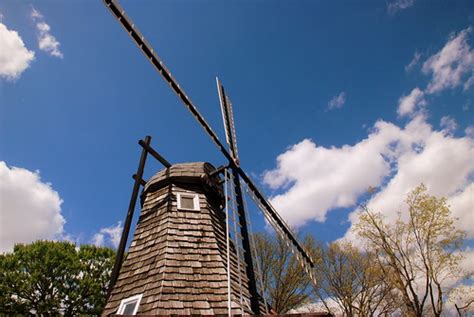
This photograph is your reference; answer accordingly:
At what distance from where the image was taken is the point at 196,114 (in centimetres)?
865

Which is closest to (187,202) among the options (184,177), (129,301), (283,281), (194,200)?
(194,200)

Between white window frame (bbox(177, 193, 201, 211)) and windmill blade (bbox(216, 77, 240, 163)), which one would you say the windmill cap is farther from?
windmill blade (bbox(216, 77, 240, 163))

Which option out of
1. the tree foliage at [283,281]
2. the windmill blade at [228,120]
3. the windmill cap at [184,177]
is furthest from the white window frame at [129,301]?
the tree foliage at [283,281]

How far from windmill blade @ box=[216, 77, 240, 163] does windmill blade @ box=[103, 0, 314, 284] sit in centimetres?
60

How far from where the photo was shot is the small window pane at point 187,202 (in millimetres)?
8398

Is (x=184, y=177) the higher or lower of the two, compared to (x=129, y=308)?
higher

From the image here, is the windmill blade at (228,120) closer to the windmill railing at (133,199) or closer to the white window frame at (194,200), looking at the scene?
the white window frame at (194,200)

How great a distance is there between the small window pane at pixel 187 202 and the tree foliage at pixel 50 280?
41.2ft

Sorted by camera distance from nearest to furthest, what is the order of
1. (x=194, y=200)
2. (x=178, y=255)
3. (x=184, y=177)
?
(x=178, y=255)
(x=194, y=200)
(x=184, y=177)

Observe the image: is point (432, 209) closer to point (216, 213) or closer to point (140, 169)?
point (216, 213)

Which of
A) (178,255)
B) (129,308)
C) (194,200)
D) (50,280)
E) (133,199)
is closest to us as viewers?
(129,308)

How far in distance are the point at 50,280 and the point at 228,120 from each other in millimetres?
14456

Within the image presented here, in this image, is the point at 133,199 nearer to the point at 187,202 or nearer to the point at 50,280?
the point at 187,202

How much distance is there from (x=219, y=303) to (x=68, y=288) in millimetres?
14912
